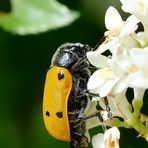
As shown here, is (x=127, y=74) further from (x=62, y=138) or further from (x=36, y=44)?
(x=36, y=44)

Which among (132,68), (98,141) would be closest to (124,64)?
(132,68)

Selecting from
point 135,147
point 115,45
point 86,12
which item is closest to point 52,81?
point 115,45

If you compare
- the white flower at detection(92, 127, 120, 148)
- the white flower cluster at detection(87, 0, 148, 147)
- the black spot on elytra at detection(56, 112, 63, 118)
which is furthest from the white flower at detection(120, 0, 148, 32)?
the black spot on elytra at detection(56, 112, 63, 118)

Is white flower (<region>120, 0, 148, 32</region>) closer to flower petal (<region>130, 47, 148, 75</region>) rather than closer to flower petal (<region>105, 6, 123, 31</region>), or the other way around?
flower petal (<region>105, 6, 123, 31</region>)

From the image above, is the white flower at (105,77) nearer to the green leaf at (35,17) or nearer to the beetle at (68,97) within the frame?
the beetle at (68,97)

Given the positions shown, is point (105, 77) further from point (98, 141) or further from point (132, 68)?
point (98, 141)

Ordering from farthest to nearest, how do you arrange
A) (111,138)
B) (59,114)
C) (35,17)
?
(35,17) → (59,114) → (111,138)

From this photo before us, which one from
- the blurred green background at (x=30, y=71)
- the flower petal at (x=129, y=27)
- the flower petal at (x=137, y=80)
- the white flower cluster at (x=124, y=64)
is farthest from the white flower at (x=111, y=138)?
the blurred green background at (x=30, y=71)
